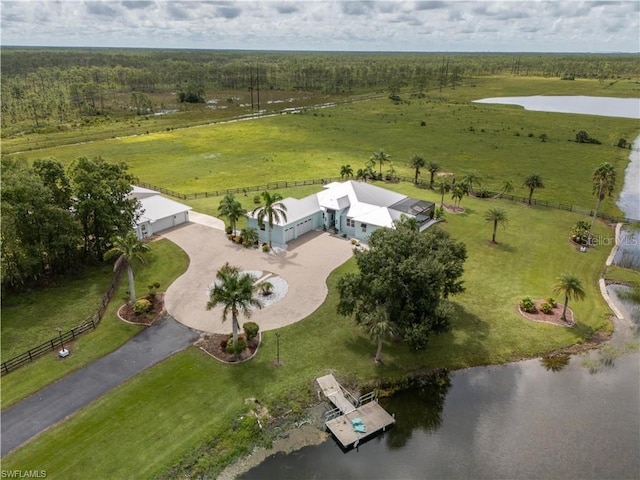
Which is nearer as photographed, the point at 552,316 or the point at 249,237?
the point at 552,316

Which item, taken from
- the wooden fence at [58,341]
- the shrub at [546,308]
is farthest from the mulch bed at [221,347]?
the shrub at [546,308]

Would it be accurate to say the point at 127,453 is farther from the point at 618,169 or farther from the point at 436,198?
the point at 618,169

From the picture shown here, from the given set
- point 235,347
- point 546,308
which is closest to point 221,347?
point 235,347

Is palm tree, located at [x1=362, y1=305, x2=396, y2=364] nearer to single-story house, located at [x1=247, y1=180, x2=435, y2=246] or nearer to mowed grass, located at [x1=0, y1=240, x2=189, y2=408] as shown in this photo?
mowed grass, located at [x1=0, y1=240, x2=189, y2=408]

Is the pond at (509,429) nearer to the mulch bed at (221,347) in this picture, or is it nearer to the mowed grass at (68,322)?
the mulch bed at (221,347)

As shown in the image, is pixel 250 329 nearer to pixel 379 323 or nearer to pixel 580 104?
pixel 379 323

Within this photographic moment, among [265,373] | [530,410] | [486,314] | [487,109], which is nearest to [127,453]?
[265,373]
